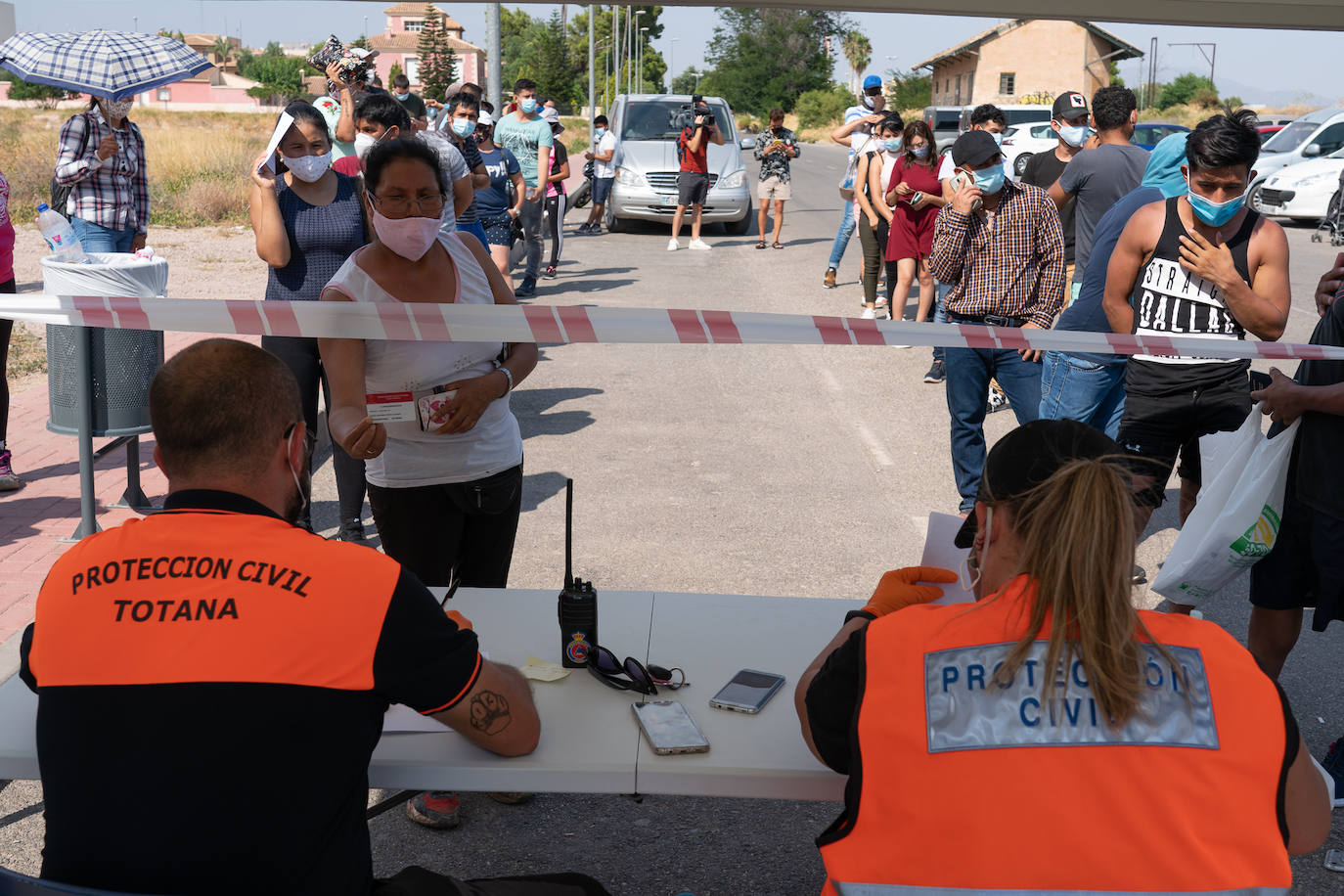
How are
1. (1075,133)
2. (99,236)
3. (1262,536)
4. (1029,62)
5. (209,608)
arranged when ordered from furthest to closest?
(1029,62), (1075,133), (99,236), (1262,536), (209,608)

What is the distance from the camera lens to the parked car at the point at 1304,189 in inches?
798

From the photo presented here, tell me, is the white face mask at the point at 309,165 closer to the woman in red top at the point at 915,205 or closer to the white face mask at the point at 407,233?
the white face mask at the point at 407,233

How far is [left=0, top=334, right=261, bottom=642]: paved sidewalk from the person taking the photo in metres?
5.09

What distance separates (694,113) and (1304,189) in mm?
11245

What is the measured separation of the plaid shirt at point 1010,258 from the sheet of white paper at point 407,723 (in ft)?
13.2

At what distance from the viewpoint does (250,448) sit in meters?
2.07

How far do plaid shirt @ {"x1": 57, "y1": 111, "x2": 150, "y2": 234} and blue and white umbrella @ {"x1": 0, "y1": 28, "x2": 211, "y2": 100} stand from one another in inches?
10.5

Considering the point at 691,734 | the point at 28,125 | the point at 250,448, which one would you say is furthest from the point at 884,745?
the point at 28,125

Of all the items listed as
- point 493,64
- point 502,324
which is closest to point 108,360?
point 502,324

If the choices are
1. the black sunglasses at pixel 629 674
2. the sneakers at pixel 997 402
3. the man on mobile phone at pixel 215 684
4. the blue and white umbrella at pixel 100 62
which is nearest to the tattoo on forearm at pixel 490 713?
the man on mobile phone at pixel 215 684

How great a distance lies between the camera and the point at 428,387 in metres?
3.41

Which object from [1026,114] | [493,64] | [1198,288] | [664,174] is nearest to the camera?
[1198,288]

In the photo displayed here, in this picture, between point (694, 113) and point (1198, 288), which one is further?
point (694, 113)

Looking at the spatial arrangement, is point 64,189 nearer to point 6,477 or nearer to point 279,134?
point 6,477
